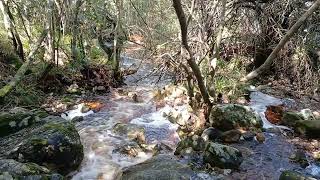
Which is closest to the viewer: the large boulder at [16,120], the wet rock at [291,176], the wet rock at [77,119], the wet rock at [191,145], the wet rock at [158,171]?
the wet rock at [158,171]

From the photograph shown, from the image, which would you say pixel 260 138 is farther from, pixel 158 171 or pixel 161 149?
pixel 158 171

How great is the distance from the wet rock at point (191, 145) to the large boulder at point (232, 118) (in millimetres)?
874

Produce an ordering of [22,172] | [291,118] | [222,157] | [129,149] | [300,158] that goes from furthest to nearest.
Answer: [291,118] < [129,149] < [300,158] < [222,157] < [22,172]

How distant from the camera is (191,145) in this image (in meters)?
6.45

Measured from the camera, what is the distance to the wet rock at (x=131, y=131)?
279 inches

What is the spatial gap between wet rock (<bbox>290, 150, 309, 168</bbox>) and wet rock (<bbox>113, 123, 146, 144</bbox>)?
8.72 feet

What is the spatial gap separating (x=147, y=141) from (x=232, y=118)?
1732 mm

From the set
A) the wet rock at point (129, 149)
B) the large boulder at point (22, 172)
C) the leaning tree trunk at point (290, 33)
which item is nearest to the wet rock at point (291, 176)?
the leaning tree trunk at point (290, 33)

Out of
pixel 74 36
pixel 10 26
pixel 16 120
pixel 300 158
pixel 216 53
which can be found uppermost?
pixel 10 26

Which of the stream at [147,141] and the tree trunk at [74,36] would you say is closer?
the stream at [147,141]

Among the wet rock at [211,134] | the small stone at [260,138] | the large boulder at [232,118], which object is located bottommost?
the small stone at [260,138]

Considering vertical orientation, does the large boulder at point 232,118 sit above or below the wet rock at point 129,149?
above

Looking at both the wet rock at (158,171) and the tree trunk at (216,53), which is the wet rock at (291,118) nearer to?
the tree trunk at (216,53)

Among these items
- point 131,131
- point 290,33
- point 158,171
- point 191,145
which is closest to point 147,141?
point 131,131
